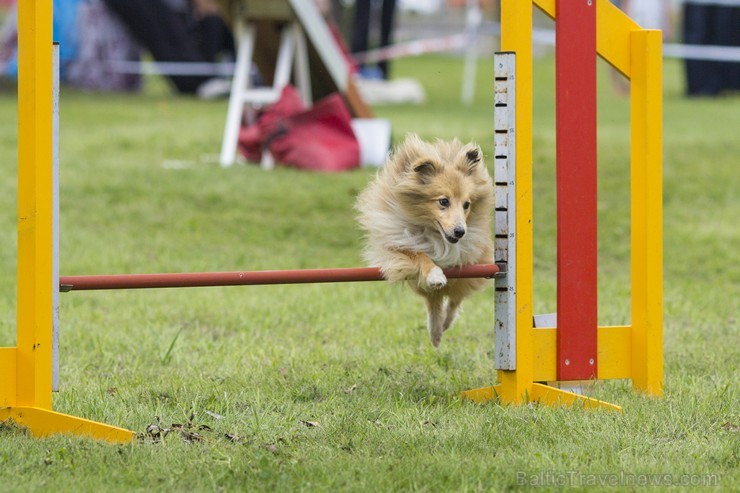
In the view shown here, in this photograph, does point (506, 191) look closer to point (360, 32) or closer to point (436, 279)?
point (436, 279)

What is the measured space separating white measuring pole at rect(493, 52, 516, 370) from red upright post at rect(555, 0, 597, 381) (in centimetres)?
19

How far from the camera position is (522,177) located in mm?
4070

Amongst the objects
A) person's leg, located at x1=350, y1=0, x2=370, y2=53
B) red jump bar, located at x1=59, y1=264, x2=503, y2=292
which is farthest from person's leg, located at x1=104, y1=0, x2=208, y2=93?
red jump bar, located at x1=59, y1=264, x2=503, y2=292

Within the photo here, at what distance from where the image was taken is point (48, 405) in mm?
3748

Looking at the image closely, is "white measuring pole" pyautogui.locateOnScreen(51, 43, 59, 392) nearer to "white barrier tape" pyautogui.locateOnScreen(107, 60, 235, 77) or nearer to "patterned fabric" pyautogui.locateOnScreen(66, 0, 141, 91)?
"white barrier tape" pyautogui.locateOnScreen(107, 60, 235, 77)

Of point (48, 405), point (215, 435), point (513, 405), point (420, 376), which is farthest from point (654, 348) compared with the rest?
point (48, 405)

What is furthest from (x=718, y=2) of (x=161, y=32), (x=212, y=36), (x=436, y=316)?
(x=436, y=316)

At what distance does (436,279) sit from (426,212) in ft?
1.27

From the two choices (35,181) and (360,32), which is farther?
(360,32)

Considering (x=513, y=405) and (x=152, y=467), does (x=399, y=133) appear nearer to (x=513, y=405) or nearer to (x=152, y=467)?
(x=513, y=405)

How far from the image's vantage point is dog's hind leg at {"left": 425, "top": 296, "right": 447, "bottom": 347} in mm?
4936

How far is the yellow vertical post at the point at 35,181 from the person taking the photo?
3.64m

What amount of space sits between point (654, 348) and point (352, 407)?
1180 millimetres

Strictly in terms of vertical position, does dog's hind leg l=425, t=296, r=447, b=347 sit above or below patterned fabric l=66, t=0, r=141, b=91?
below
